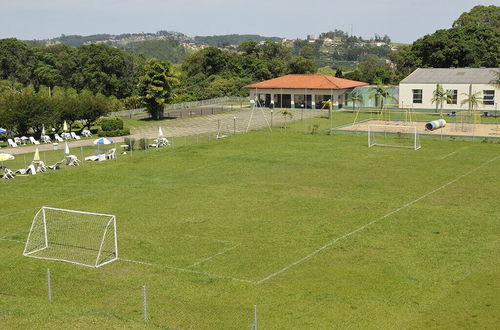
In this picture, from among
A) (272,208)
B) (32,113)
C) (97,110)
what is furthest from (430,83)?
(272,208)

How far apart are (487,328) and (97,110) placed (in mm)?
49288

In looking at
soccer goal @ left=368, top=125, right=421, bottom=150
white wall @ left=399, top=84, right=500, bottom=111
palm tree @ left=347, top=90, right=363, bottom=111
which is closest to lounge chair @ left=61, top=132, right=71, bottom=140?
soccer goal @ left=368, top=125, right=421, bottom=150

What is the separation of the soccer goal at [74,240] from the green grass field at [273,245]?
23.2 inches

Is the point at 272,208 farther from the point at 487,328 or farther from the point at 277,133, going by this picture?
the point at 277,133

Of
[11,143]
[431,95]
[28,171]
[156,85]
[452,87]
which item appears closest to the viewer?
[28,171]

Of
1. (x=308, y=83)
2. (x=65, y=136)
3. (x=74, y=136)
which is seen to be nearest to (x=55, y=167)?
(x=65, y=136)

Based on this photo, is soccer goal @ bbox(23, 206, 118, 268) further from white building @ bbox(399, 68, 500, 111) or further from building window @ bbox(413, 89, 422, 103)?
building window @ bbox(413, 89, 422, 103)

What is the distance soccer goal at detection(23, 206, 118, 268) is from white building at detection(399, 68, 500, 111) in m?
48.9

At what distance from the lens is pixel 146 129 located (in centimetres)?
6256

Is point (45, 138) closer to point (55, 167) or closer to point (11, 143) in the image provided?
point (11, 143)

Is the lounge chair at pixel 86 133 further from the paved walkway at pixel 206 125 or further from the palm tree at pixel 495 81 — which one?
the palm tree at pixel 495 81

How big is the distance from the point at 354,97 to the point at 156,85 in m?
23.7

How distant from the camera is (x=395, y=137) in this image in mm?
51906

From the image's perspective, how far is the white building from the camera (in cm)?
7006
